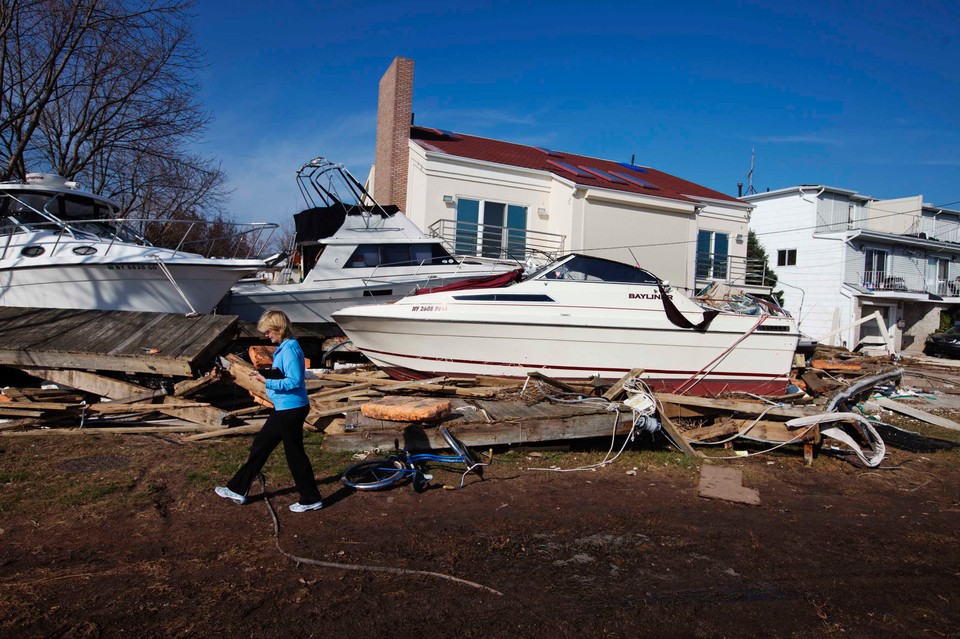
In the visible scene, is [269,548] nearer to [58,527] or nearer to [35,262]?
[58,527]

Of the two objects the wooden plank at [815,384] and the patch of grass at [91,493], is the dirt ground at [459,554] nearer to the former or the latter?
the patch of grass at [91,493]

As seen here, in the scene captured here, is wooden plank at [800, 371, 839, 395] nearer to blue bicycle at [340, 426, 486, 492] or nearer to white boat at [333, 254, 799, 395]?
white boat at [333, 254, 799, 395]

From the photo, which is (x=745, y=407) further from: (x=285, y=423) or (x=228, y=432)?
(x=228, y=432)

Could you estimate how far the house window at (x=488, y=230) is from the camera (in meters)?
17.2

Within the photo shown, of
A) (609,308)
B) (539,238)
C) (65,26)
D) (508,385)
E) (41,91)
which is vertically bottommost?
(508,385)

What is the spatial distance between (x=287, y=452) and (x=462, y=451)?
2015mm

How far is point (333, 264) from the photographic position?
12.8 metres

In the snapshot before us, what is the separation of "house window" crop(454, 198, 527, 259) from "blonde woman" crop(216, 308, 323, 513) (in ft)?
39.2

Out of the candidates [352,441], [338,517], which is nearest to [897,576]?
[338,517]

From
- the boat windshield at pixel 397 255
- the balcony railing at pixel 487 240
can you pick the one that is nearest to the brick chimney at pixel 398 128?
the balcony railing at pixel 487 240

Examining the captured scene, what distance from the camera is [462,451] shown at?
253 inches

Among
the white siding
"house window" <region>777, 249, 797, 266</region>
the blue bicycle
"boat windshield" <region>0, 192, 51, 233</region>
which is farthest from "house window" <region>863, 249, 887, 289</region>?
"boat windshield" <region>0, 192, 51, 233</region>

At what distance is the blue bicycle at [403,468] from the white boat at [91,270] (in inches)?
244

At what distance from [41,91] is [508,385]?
13487 mm
